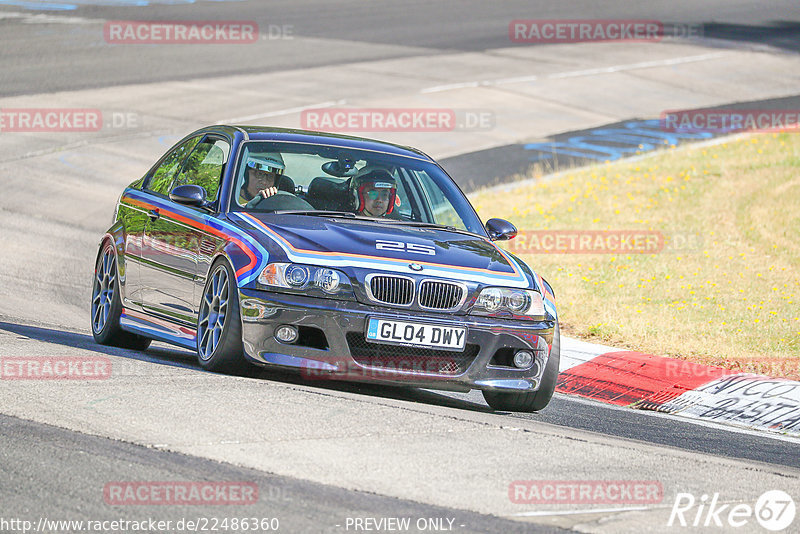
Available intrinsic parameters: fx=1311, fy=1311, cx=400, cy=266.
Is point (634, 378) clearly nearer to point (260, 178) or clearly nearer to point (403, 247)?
point (403, 247)

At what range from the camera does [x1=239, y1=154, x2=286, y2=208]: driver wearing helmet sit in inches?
332

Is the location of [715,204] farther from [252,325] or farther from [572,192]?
[252,325]

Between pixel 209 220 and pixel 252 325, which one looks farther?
pixel 209 220

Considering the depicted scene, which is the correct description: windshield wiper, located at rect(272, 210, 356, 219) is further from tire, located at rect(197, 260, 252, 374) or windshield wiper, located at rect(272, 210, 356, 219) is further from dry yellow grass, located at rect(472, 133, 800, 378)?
dry yellow grass, located at rect(472, 133, 800, 378)

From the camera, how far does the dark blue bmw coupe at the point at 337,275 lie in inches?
291

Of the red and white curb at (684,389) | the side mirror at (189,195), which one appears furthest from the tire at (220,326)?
the red and white curb at (684,389)

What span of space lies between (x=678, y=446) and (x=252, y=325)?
2601 millimetres

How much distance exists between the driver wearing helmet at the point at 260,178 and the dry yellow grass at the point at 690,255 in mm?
4055

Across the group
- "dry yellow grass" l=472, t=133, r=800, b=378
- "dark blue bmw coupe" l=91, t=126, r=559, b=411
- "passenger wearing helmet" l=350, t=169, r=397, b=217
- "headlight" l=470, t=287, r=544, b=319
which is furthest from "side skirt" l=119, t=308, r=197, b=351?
"dry yellow grass" l=472, t=133, r=800, b=378

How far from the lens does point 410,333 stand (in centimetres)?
736

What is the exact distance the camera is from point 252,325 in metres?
7.40

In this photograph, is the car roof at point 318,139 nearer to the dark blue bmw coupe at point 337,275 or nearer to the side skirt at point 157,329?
the dark blue bmw coupe at point 337,275

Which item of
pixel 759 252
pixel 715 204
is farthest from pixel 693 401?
pixel 715 204

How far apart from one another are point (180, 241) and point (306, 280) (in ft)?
4.85
